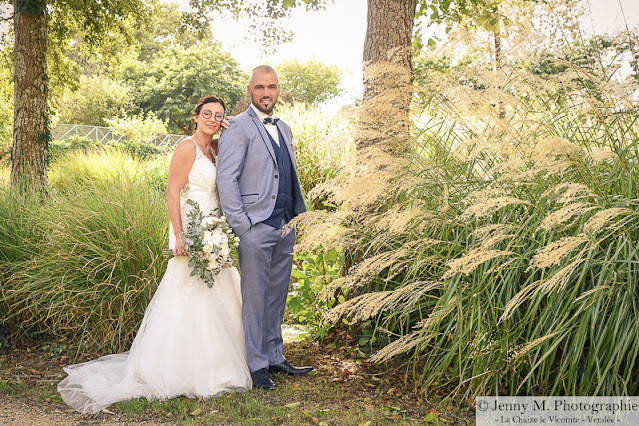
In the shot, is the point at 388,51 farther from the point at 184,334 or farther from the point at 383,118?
the point at 184,334

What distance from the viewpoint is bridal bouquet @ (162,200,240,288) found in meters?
3.77

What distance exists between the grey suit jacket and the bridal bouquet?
0.31ft

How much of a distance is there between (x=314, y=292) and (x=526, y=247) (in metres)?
2.42

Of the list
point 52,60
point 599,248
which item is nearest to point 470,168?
point 599,248

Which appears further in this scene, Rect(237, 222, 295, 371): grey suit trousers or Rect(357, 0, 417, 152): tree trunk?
Rect(357, 0, 417, 152): tree trunk

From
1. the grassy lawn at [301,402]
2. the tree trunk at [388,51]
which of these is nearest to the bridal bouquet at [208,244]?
the grassy lawn at [301,402]

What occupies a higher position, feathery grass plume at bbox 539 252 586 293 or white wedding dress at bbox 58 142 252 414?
feathery grass plume at bbox 539 252 586 293

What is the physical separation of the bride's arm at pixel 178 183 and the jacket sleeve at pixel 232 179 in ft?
0.77

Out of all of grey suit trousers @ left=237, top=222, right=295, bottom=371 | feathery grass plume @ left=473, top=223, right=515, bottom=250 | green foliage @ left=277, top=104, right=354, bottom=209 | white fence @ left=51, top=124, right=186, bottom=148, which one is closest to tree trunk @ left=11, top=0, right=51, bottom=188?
green foliage @ left=277, top=104, right=354, bottom=209

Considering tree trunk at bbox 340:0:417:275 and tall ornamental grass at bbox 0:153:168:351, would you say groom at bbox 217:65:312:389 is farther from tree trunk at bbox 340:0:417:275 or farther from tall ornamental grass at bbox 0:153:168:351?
tall ornamental grass at bbox 0:153:168:351

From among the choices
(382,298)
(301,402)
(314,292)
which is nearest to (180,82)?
(314,292)

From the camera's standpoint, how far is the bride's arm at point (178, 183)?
3910 mm

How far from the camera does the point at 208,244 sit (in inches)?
147

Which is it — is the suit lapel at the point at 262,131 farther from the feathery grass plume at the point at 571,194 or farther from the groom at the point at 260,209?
the feathery grass plume at the point at 571,194
